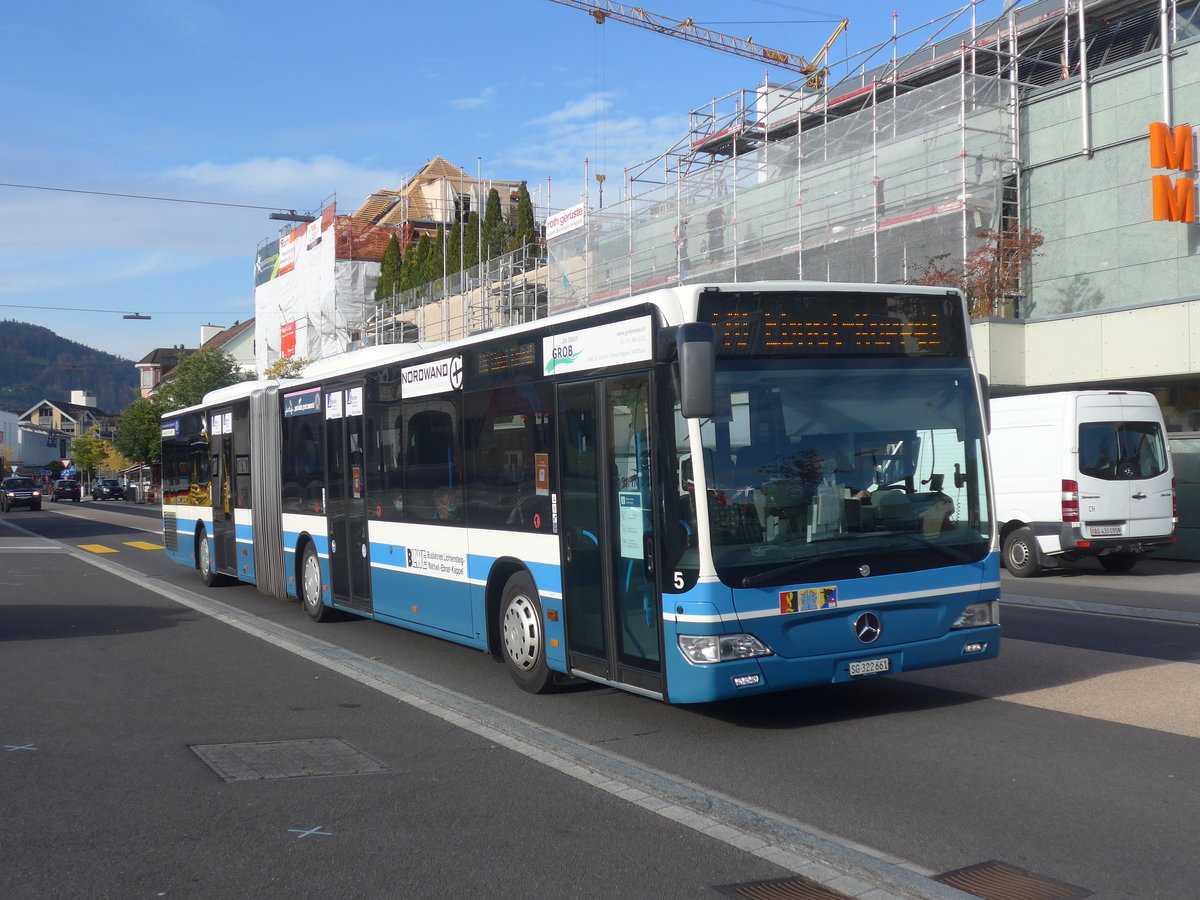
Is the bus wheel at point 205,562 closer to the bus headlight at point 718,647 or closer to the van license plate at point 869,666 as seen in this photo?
the bus headlight at point 718,647

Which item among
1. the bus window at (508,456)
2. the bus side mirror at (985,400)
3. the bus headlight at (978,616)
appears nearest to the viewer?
the bus headlight at (978,616)

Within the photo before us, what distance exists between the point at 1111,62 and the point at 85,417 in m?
187

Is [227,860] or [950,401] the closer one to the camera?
[227,860]

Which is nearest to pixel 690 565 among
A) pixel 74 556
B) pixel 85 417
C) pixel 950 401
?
pixel 950 401

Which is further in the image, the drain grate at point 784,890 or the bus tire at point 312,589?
the bus tire at point 312,589

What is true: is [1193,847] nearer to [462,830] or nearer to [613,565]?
[462,830]

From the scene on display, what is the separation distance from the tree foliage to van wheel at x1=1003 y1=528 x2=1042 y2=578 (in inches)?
264

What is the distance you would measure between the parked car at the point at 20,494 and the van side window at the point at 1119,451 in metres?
55.7

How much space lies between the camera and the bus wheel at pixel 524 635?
28.3 feet

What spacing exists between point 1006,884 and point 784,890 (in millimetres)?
858

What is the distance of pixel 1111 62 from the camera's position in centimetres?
2491

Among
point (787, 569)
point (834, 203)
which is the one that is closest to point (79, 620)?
point (787, 569)

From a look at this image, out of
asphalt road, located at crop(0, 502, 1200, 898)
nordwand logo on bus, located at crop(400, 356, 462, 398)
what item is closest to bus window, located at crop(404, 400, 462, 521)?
nordwand logo on bus, located at crop(400, 356, 462, 398)

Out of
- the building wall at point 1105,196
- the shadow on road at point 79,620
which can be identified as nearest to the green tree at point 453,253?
the building wall at point 1105,196
